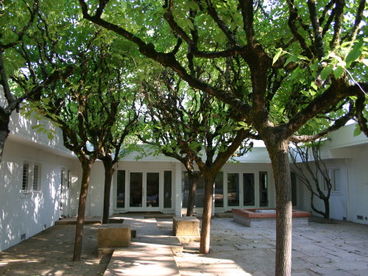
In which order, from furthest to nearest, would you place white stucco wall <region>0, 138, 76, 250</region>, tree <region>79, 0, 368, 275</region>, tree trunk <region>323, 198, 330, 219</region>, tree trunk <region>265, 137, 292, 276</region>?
tree trunk <region>323, 198, 330, 219</region> → white stucco wall <region>0, 138, 76, 250</region> → tree trunk <region>265, 137, 292, 276</region> → tree <region>79, 0, 368, 275</region>

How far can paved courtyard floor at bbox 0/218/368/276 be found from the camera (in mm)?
8141

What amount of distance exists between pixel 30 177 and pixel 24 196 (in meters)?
0.97

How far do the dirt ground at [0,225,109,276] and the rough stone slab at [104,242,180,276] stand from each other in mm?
497

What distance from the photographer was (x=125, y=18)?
23.6 feet

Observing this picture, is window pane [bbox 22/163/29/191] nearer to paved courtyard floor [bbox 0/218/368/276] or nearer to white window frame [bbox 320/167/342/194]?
paved courtyard floor [bbox 0/218/368/276]

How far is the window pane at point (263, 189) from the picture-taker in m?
22.2

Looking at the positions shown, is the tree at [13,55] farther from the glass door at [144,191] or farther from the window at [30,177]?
the glass door at [144,191]

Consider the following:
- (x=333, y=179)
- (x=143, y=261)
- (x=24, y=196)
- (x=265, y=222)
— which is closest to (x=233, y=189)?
(x=333, y=179)

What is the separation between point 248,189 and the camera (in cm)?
2230

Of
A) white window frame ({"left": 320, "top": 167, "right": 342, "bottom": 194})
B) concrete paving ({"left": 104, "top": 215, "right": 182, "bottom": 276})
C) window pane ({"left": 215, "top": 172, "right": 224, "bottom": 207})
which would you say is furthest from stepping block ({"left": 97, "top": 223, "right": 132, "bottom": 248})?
white window frame ({"left": 320, "top": 167, "right": 342, "bottom": 194})

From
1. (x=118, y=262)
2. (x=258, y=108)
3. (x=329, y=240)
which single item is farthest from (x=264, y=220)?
(x=258, y=108)

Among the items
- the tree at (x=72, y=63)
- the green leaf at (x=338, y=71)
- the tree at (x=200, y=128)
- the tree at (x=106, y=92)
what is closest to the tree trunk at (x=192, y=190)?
the tree at (x=200, y=128)

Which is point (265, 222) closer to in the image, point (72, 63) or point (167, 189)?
point (167, 189)

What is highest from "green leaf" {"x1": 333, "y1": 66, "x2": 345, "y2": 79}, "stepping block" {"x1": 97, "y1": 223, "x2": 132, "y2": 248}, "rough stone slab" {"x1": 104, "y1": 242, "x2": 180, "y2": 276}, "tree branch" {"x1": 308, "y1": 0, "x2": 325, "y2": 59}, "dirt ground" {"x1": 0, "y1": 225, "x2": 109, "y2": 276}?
"tree branch" {"x1": 308, "y1": 0, "x2": 325, "y2": 59}
